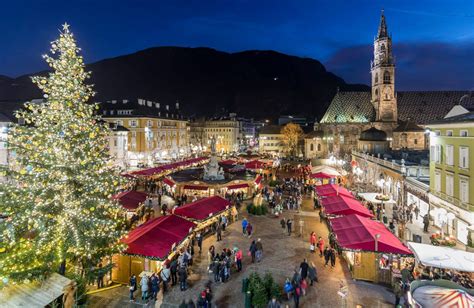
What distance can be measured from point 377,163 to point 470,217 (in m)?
18.9

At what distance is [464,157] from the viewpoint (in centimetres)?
1847

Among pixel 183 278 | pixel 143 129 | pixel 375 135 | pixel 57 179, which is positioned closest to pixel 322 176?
pixel 375 135

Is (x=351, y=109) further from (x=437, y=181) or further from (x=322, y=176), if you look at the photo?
(x=437, y=181)

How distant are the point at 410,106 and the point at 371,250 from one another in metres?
71.3

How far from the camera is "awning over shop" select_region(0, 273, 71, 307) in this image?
938cm

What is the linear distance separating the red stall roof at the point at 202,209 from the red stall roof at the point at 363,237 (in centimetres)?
824

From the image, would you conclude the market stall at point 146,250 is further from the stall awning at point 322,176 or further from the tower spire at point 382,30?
the tower spire at point 382,30

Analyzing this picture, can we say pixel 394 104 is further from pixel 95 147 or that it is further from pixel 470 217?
pixel 95 147

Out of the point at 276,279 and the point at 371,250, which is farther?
the point at 276,279

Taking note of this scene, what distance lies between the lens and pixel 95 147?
1220cm

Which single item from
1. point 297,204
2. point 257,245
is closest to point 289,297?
point 257,245

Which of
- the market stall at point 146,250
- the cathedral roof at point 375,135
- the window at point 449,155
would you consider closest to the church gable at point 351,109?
the cathedral roof at point 375,135

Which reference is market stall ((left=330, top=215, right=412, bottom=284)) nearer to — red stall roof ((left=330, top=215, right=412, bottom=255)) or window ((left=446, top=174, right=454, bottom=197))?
red stall roof ((left=330, top=215, right=412, bottom=255))

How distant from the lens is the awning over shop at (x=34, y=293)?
9375mm
